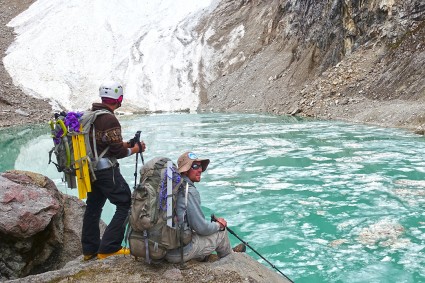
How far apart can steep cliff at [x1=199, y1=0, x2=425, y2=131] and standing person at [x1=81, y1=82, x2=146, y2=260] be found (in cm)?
1647

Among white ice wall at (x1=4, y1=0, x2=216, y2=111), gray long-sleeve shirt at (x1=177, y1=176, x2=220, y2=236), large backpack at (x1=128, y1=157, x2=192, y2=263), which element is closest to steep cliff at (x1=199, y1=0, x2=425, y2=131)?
white ice wall at (x1=4, y1=0, x2=216, y2=111)

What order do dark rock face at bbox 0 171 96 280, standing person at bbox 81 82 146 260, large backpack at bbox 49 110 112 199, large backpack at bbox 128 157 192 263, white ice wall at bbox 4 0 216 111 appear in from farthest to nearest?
Result: white ice wall at bbox 4 0 216 111 → dark rock face at bbox 0 171 96 280 → standing person at bbox 81 82 146 260 → large backpack at bbox 49 110 112 199 → large backpack at bbox 128 157 192 263

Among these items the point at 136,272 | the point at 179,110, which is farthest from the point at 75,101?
the point at 136,272

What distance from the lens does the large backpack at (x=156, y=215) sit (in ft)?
14.2

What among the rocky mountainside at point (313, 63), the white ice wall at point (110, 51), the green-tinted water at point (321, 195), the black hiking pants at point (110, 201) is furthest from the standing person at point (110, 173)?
the white ice wall at point (110, 51)

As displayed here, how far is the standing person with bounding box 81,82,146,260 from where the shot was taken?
4.99 m

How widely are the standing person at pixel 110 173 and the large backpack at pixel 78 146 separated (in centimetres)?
8

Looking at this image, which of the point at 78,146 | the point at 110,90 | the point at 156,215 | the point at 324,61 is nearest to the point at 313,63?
the point at 324,61

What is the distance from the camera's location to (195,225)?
4566 mm

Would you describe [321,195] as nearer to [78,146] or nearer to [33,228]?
[33,228]

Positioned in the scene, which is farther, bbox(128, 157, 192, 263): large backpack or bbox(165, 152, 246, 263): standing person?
bbox(165, 152, 246, 263): standing person

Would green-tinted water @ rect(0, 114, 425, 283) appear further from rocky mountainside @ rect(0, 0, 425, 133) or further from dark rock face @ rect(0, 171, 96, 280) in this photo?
rocky mountainside @ rect(0, 0, 425, 133)

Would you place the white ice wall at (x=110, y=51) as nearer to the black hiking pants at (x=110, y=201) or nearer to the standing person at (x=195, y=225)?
the black hiking pants at (x=110, y=201)

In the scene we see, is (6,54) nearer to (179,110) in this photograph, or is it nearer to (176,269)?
(179,110)
